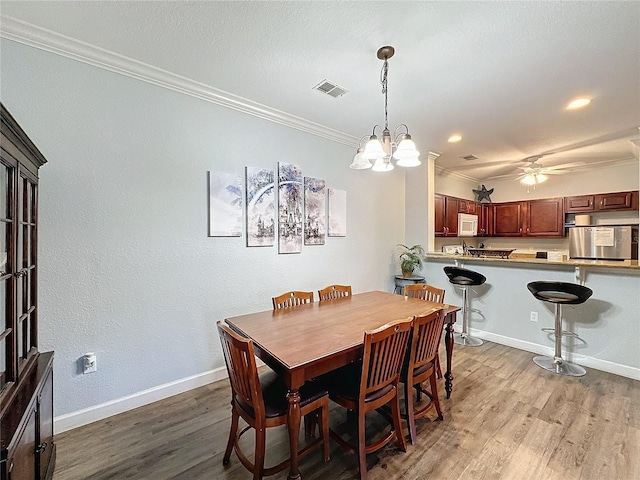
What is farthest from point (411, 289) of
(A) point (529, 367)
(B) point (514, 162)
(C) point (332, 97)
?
(B) point (514, 162)

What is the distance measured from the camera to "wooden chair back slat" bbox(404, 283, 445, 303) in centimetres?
287

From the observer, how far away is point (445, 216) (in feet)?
17.0

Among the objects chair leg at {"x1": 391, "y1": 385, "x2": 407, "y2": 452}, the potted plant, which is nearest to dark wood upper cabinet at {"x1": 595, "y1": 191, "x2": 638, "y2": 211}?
the potted plant

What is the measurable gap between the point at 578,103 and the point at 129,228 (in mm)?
4197

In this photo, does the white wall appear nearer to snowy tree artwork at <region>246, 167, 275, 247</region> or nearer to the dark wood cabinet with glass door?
snowy tree artwork at <region>246, 167, 275, 247</region>

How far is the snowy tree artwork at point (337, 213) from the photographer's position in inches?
146

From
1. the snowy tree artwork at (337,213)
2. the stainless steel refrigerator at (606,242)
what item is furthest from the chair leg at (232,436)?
the stainless steel refrigerator at (606,242)

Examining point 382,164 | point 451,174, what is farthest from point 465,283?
point 451,174

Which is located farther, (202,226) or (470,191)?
(470,191)

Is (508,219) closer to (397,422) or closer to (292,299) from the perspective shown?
(292,299)

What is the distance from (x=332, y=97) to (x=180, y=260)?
205 cm

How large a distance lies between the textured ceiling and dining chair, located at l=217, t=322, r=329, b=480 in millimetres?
1900

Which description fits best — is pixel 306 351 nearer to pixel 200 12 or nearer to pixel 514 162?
pixel 200 12

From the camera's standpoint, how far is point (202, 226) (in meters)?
2.68
